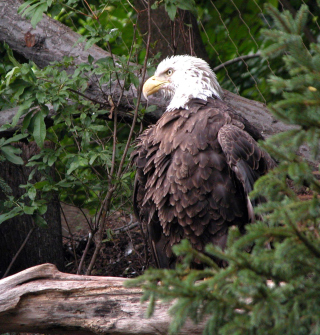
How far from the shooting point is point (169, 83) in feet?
11.9

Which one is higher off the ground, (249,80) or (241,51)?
(241,51)

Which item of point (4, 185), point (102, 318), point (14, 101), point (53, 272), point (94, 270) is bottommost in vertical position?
point (94, 270)

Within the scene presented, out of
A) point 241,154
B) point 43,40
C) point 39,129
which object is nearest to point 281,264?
point 241,154

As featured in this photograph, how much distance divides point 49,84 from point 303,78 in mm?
2291

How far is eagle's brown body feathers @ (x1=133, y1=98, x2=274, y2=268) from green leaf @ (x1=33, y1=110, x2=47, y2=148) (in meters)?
0.70

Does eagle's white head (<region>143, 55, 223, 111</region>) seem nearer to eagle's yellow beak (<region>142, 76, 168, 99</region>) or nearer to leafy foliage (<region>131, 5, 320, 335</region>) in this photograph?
eagle's yellow beak (<region>142, 76, 168, 99</region>)

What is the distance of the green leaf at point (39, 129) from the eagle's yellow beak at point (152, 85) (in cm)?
81

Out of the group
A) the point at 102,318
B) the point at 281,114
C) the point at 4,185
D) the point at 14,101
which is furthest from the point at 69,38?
the point at 281,114

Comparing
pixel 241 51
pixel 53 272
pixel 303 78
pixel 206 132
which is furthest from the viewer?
pixel 241 51

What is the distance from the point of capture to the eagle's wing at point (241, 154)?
2.88 metres

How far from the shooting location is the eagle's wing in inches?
113

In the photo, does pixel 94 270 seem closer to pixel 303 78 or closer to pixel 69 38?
pixel 69 38

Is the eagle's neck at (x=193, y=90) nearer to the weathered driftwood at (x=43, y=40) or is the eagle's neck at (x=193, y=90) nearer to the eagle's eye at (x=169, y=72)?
the eagle's eye at (x=169, y=72)

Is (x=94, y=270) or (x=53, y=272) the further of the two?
(x=94, y=270)
